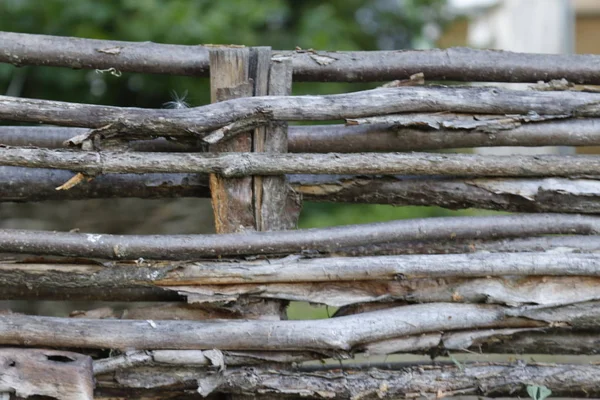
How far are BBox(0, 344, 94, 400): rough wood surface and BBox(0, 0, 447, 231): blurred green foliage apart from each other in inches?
62.5

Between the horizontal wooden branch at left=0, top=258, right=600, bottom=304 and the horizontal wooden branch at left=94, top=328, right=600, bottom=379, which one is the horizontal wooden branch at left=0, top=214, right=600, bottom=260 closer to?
the horizontal wooden branch at left=0, top=258, right=600, bottom=304

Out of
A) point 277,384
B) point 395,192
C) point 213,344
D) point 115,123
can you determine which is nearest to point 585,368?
point 395,192

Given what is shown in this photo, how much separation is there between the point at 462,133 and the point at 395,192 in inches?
7.6

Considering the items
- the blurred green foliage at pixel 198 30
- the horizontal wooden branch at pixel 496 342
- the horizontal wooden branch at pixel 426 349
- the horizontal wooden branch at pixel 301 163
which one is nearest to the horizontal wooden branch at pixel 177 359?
the horizontal wooden branch at pixel 426 349

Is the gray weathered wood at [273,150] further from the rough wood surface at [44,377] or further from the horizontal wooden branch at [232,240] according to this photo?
the rough wood surface at [44,377]

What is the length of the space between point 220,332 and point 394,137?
559 millimetres

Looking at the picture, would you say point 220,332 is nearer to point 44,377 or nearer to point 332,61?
point 44,377

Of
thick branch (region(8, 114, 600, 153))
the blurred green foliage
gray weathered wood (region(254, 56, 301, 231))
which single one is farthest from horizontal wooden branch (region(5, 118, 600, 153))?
the blurred green foliage

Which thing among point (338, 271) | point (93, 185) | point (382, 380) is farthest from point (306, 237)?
point (93, 185)

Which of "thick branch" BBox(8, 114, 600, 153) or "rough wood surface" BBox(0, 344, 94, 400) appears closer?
"rough wood surface" BBox(0, 344, 94, 400)

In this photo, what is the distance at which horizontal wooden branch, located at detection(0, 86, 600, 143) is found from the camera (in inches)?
59.5

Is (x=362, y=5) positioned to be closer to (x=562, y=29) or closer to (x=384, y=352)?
(x=562, y=29)

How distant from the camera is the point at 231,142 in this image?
1582 mm

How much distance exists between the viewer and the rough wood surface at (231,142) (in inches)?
61.6
